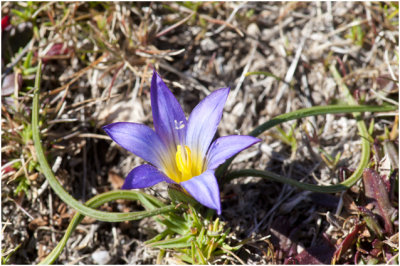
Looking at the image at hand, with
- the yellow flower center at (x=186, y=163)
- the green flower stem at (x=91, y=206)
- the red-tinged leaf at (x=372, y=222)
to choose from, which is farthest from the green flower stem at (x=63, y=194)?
the red-tinged leaf at (x=372, y=222)

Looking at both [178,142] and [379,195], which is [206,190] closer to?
[178,142]

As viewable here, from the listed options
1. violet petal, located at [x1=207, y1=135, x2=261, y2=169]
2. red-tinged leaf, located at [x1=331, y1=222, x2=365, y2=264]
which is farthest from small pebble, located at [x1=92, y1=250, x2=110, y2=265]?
red-tinged leaf, located at [x1=331, y1=222, x2=365, y2=264]

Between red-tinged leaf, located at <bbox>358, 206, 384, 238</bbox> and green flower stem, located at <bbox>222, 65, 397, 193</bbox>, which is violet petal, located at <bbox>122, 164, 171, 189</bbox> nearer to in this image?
green flower stem, located at <bbox>222, 65, 397, 193</bbox>

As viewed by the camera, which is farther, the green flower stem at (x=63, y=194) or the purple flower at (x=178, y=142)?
the green flower stem at (x=63, y=194)

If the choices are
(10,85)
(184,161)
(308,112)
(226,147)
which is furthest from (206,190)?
(10,85)

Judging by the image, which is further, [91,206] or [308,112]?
[308,112]

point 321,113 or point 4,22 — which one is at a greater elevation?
point 4,22

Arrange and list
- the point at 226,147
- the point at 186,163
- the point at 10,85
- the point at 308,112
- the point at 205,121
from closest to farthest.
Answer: the point at 226,147 < the point at 205,121 < the point at 186,163 < the point at 308,112 < the point at 10,85

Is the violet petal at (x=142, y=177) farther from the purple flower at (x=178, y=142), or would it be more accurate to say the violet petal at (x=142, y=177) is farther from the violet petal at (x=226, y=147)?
the violet petal at (x=226, y=147)
